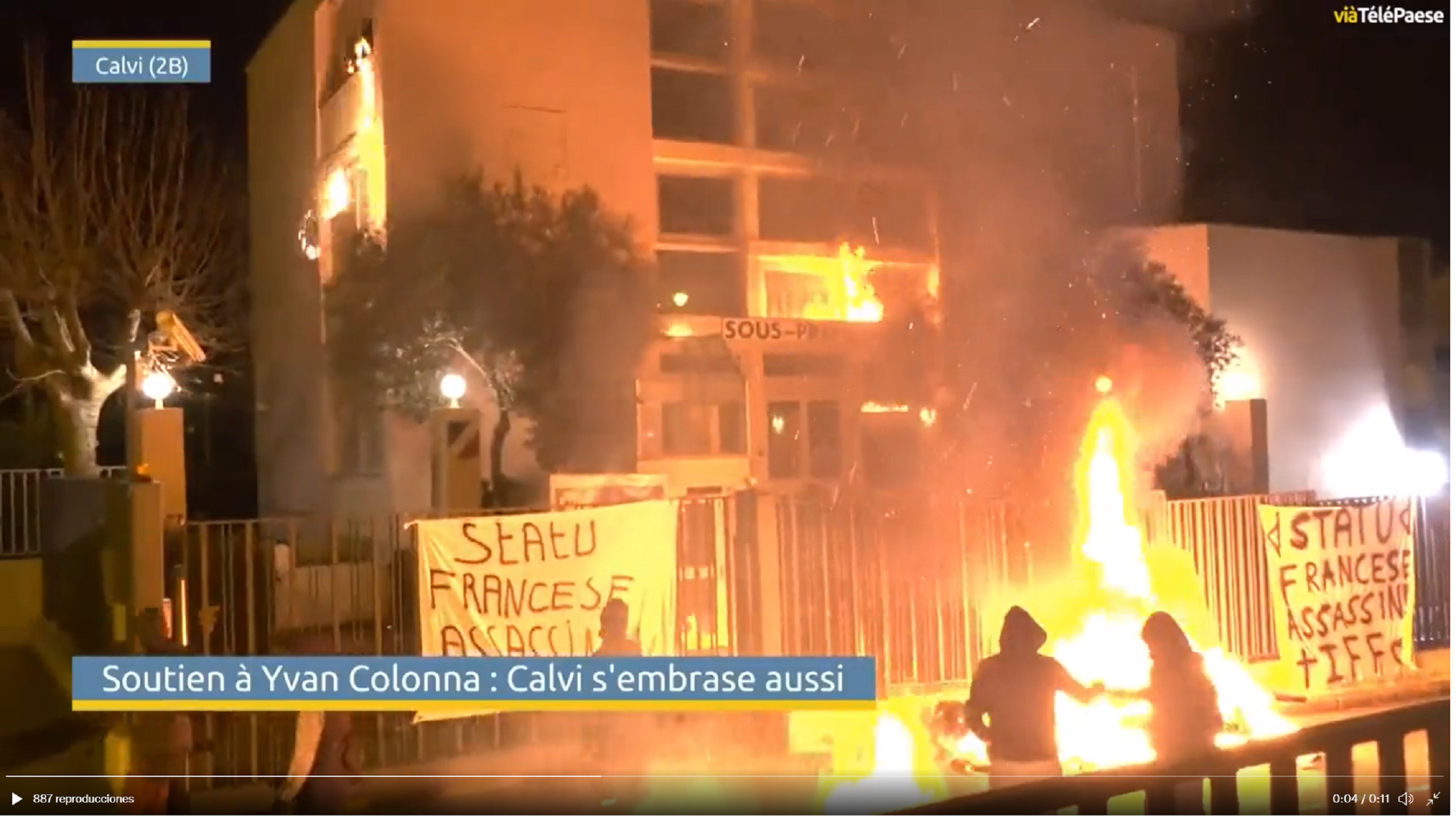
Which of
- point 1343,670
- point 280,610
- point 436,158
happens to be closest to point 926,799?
point 1343,670

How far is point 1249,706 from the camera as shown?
5.29 meters

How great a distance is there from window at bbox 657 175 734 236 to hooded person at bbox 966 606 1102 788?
2541 millimetres

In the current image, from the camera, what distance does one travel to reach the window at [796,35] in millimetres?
5359

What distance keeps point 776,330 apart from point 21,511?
12.9 ft

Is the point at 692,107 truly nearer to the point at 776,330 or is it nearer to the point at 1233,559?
the point at 776,330

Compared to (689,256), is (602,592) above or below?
below

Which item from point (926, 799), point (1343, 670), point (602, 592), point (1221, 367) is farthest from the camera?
point (1221, 367)

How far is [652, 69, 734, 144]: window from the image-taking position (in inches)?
223

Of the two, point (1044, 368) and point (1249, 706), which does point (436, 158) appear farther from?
point (1249, 706)

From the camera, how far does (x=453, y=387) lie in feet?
17.3

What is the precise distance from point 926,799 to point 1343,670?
2313 millimetres
